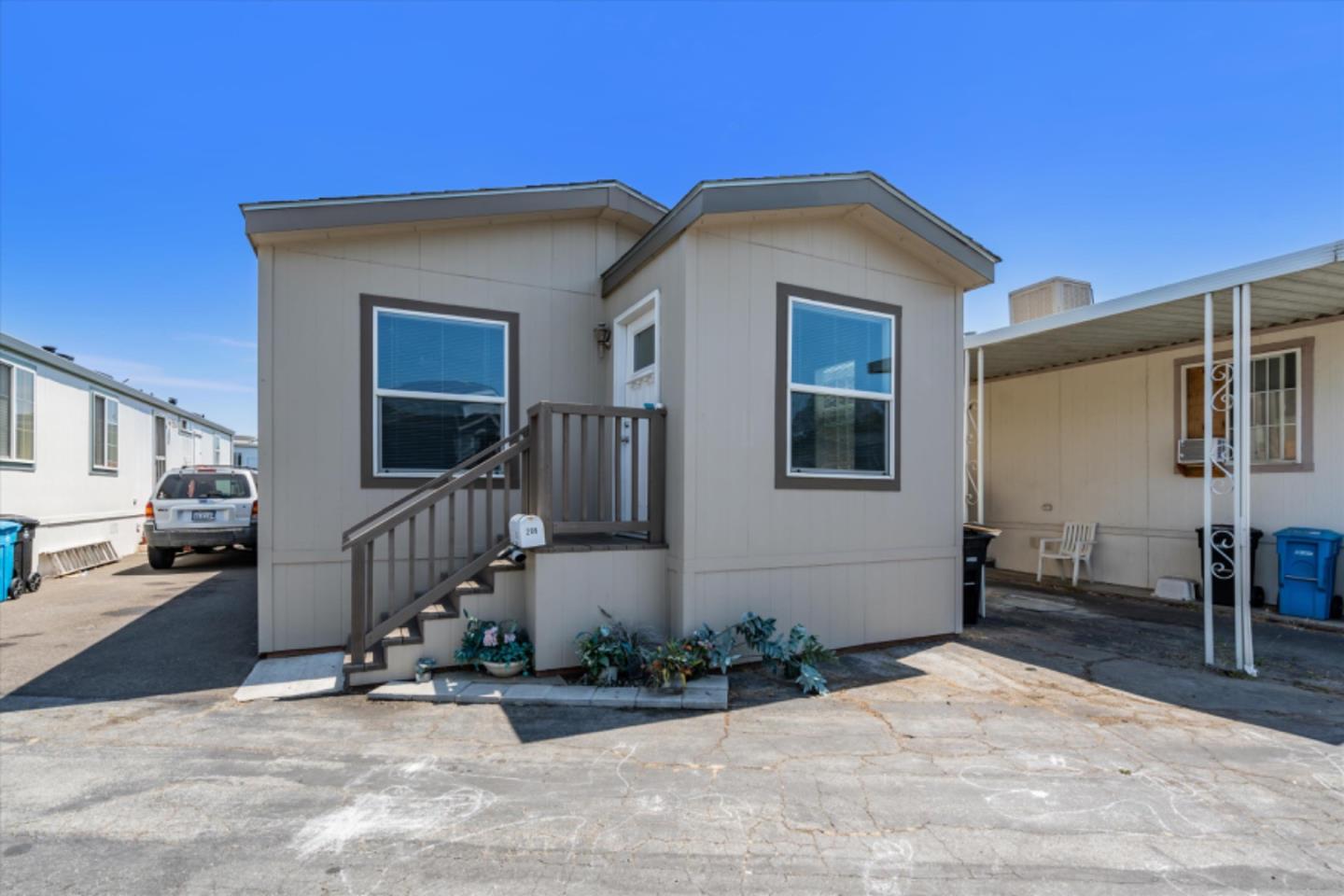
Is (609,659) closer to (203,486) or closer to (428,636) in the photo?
(428,636)

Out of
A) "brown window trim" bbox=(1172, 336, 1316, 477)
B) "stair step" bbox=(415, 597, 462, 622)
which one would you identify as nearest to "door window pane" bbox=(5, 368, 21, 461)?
"stair step" bbox=(415, 597, 462, 622)

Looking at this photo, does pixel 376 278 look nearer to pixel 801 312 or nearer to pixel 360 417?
pixel 360 417

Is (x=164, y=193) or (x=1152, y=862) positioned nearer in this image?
(x=1152, y=862)

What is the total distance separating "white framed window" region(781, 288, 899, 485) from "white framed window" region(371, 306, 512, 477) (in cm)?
246

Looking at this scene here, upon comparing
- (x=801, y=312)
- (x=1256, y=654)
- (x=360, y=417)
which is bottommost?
(x=1256, y=654)

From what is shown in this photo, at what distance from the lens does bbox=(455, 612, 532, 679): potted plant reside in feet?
14.0

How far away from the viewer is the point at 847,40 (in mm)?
7445

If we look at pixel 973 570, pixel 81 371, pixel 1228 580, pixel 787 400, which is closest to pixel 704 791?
pixel 787 400

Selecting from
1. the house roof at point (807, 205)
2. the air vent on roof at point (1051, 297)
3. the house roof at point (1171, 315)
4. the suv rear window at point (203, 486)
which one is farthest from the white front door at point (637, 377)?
the suv rear window at point (203, 486)

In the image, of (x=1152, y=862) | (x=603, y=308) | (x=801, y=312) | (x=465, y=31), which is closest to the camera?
(x=1152, y=862)

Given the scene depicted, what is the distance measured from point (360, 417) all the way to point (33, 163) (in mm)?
9239

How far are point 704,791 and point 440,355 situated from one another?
13.1 ft

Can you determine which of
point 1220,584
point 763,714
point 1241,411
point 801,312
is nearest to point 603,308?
point 801,312

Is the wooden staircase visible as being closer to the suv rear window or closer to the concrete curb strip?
the concrete curb strip
